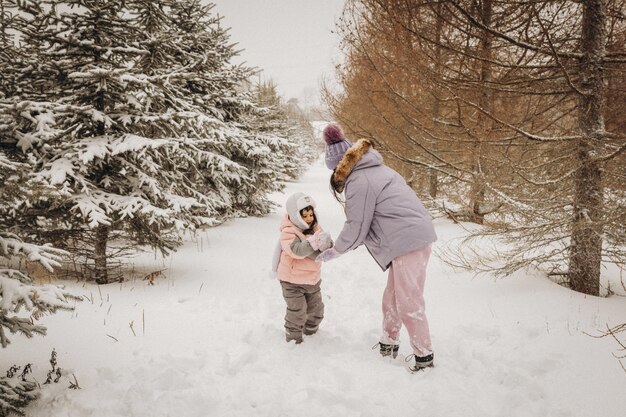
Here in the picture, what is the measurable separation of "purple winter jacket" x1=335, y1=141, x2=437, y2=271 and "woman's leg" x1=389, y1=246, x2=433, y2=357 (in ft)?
0.33

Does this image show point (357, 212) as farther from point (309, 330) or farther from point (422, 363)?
point (309, 330)

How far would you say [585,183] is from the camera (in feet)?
14.2

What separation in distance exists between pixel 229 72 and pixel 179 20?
1910 millimetres

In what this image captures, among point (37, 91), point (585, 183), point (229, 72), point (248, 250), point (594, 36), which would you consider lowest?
point (248, 250)

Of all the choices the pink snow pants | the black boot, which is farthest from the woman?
the black boot

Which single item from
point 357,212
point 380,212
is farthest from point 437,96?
point 357,212

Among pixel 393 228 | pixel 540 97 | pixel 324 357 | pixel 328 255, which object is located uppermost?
pixel 540 97

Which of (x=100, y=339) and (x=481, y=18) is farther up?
(x=481, y=18)

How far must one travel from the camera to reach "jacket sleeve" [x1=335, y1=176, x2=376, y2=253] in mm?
3191

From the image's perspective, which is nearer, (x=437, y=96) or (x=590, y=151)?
(x=590, y=151)

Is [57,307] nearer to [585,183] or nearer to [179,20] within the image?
[585,183]

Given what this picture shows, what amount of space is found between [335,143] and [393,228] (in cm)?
107

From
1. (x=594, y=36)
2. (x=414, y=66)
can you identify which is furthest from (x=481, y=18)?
(x=594, y=36)

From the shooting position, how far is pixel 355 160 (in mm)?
3266
